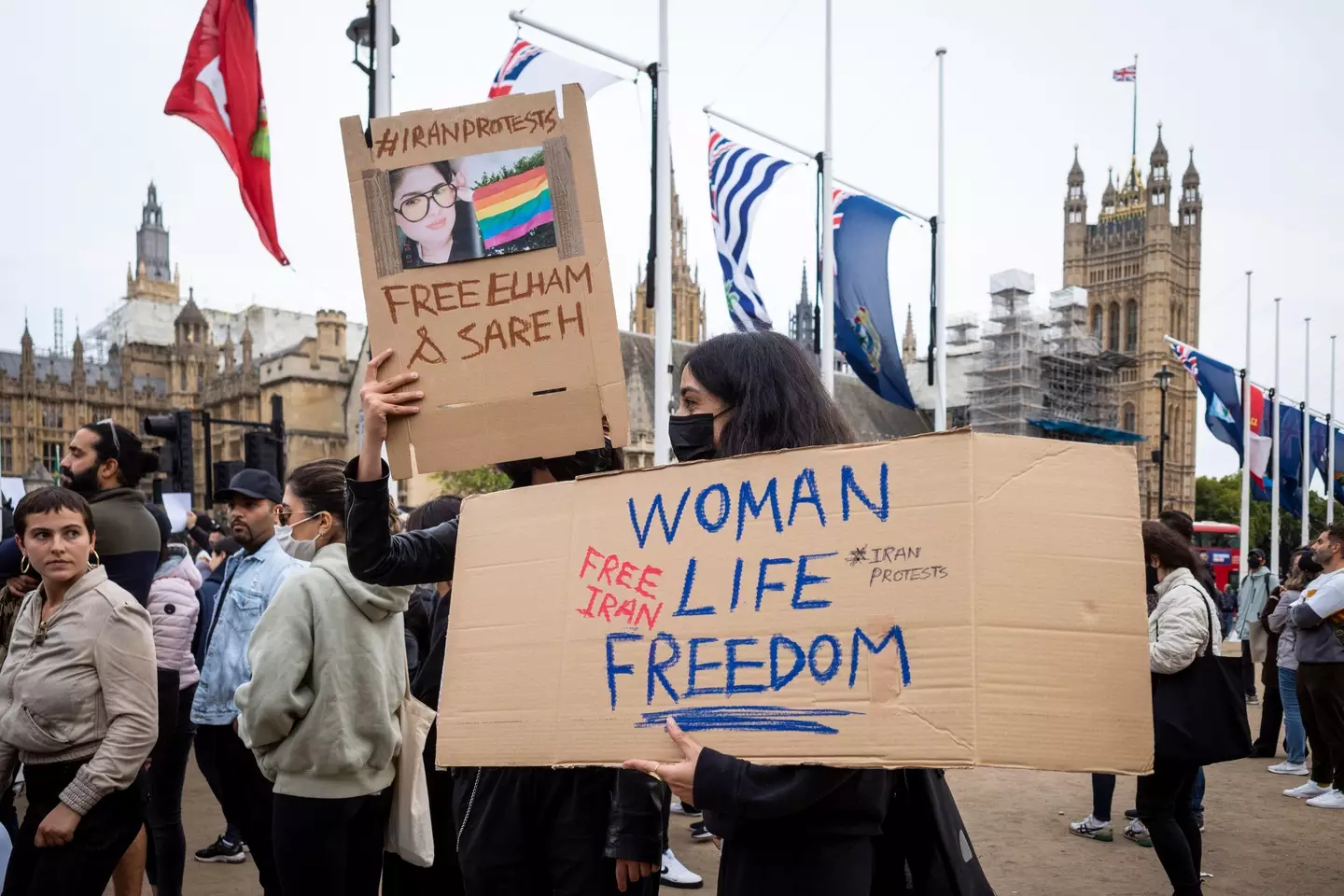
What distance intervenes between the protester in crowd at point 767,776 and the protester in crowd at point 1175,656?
323 centimetres

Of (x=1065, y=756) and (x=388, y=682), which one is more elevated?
(x=1065, y=756)

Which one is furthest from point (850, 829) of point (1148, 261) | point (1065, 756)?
point (1148, 261)

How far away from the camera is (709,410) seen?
2.57 m

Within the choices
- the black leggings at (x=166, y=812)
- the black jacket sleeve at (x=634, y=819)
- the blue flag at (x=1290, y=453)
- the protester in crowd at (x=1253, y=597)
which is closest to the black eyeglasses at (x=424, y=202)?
the black jacket sleeve at (x=634, y=819)

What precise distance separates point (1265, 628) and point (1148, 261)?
8263cm

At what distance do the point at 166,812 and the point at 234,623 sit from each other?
1.01 m

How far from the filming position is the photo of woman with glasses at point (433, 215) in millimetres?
2703

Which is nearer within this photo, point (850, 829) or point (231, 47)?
point (850, 829)

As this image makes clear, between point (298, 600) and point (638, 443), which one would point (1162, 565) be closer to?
point (298, 600)

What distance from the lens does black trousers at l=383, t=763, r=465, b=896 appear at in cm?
464

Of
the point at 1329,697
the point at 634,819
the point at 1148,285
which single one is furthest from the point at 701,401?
the point at 1148,285

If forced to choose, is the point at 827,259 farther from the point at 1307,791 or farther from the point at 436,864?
the point at 436,864

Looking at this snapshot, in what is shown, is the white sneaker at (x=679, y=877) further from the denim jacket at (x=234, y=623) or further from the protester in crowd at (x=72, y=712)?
the protester in crowd at (x=72, y=712)

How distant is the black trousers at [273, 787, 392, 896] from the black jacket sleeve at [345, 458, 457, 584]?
1.40 m
